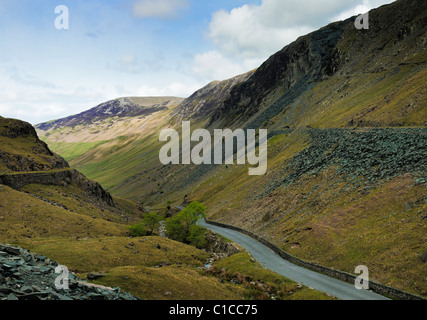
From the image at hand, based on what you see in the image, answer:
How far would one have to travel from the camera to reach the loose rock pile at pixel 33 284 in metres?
19.7

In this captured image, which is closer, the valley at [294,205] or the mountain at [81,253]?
the mountain at [81,253]

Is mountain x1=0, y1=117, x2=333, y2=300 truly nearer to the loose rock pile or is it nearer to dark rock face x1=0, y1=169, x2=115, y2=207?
the loose rock pile

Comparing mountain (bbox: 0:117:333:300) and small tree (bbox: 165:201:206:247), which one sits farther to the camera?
small tree (bbox: 165:201:206:247)

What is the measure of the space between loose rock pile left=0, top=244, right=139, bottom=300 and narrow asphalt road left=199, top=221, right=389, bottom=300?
24663mm

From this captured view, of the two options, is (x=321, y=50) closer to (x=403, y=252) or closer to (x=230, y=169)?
(x=230, y=169)

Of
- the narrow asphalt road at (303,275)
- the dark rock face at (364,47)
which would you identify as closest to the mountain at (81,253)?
the narrow asphalt road at (303,275)

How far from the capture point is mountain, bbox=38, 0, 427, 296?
136 ft

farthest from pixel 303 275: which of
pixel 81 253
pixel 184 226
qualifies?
pixel 184 226

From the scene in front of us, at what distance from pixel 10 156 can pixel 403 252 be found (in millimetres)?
87846

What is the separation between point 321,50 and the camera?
635 ft

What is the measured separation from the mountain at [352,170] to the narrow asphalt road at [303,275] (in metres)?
2.59
